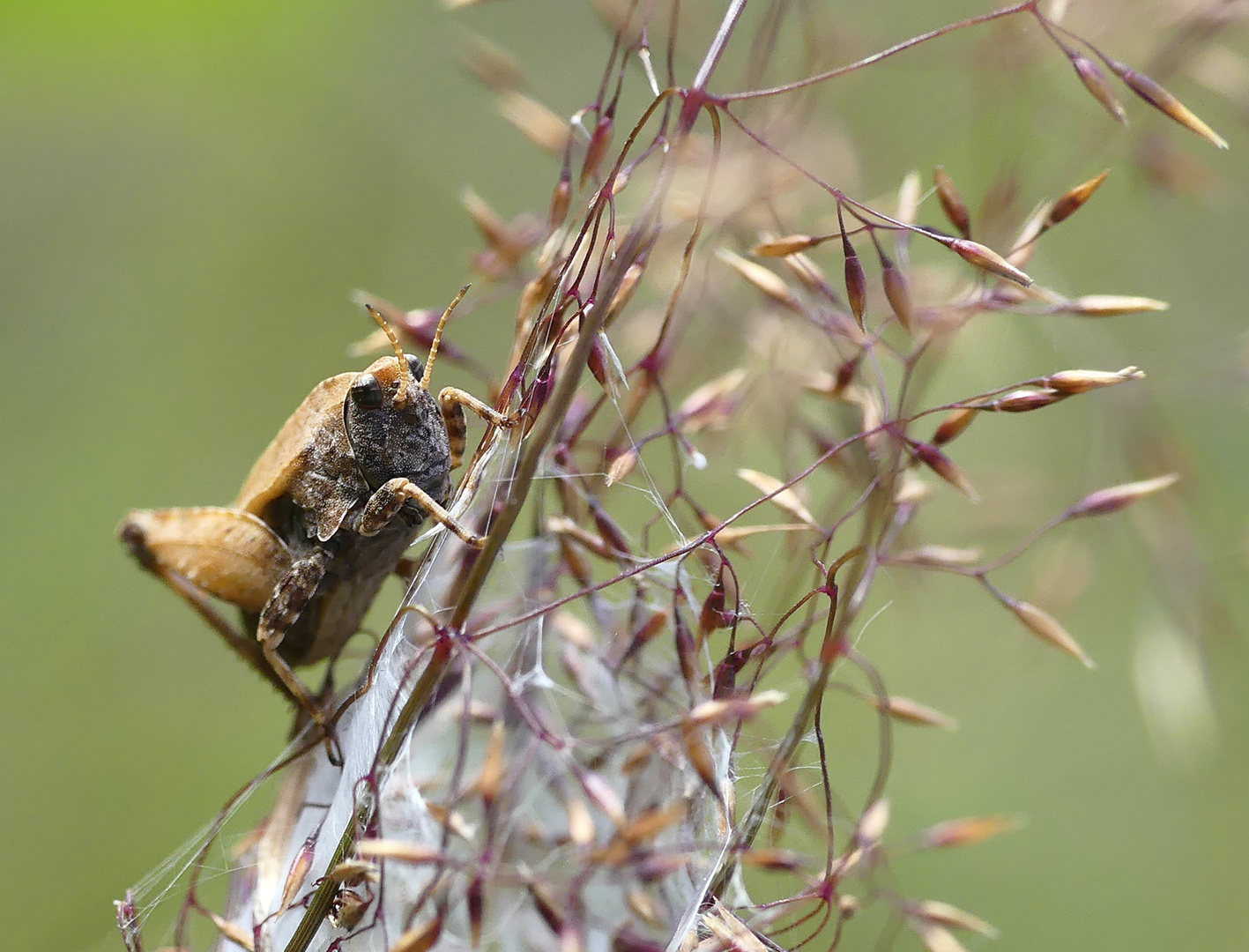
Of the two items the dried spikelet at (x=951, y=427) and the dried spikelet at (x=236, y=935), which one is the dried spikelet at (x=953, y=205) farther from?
the dried spikelet at (x=236, y=935)

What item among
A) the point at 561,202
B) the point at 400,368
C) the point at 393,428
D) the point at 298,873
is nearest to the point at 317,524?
the point at 393,428

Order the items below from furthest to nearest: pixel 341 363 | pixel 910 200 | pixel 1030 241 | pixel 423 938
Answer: pixel 341 363 < pixel 910 200 < pixel 1030 241 < pixel 423 938

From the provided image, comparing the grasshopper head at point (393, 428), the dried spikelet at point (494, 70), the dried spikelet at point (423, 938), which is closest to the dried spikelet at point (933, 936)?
the dried spikelet at point (423, 938)

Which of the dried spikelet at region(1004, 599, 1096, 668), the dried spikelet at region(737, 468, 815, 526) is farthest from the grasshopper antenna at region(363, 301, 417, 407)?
the dried spikelet at region(1004, 599, 1096, 668)

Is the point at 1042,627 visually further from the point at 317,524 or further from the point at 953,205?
the point at 317,524

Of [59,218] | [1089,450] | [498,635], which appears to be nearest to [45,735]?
[59,218]

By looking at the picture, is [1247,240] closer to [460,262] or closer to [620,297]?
[620,297]
